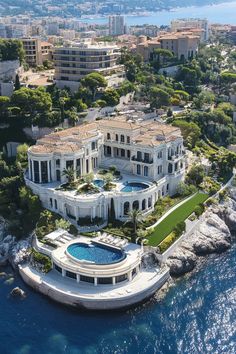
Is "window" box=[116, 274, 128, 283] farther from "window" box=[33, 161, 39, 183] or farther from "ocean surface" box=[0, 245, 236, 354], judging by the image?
"window" box=[33, 161, 39, 183]

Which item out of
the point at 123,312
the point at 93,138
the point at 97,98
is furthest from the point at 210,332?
the point at 97,98

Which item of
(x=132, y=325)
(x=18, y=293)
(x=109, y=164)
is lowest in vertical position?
(x=132, y=325)

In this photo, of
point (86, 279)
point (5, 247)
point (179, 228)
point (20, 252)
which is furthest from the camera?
point (5, 247)

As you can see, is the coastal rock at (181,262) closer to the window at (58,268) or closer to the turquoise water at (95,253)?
the turquoise water at (95,253)

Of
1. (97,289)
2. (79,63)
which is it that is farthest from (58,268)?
(79,63)

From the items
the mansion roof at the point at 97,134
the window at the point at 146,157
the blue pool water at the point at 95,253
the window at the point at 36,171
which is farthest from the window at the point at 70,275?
the window at the point at 146,157

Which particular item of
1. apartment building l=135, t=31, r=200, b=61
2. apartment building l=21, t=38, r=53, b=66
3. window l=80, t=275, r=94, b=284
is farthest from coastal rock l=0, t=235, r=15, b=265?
apartment building l=135, t=31, r=200, b=61

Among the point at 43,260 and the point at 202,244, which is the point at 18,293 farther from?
the point at 202,244
